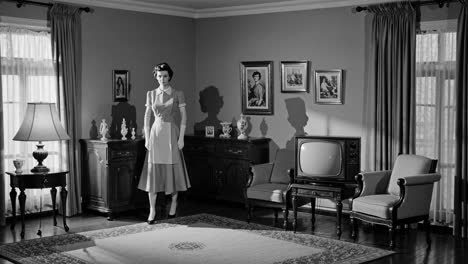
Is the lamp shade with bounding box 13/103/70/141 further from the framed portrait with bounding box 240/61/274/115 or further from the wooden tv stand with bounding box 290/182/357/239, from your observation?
the framed portrait with bounding box 240/61/274/115

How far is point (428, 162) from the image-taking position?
23.6ft

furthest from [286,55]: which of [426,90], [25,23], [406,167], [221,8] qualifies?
[25,23]

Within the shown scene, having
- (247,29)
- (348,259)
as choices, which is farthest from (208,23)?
(348,259)

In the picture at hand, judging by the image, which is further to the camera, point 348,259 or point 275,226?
point 275,226

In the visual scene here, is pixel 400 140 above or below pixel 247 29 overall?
below

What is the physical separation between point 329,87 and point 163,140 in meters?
2.27

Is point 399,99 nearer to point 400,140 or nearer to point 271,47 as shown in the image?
point 400,140

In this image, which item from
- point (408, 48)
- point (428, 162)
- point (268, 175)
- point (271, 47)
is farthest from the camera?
point (271, 47)

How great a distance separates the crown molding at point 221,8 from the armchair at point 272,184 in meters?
1.98

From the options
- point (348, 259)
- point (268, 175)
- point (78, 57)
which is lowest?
point (348, 259)

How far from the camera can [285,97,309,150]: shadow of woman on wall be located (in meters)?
8.98

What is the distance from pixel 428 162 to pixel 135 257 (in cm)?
328

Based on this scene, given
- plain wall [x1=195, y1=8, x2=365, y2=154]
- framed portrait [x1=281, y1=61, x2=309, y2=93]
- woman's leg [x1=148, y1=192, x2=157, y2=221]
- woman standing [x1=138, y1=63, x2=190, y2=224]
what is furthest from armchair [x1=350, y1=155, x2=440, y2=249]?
woman's leg [x1=148, y1=192, x2=157, y2=221]

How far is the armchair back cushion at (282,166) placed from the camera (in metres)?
8.34
